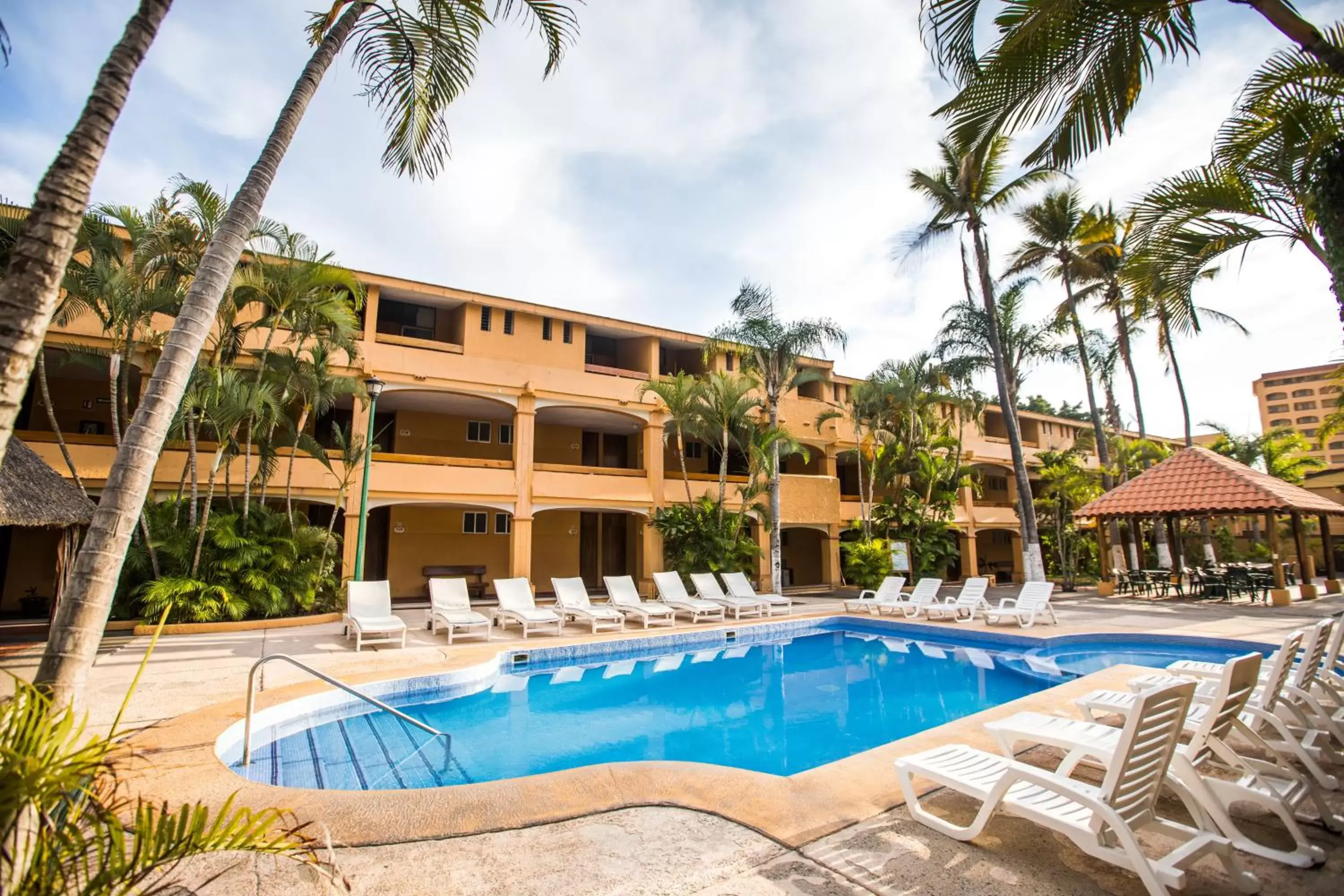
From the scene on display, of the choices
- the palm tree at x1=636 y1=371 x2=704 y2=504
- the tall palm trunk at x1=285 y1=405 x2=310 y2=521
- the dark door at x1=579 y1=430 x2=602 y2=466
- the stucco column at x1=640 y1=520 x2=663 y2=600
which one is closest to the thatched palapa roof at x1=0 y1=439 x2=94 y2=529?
the tall palm trunk at x1=285 y1=405 x2=310 y2=521

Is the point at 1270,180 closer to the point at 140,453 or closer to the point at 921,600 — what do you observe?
the point at 140,453

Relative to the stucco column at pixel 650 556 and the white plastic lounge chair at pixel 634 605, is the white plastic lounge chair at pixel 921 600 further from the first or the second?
the stucco column at pixel 650 556

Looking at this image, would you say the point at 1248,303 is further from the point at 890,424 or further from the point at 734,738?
the point at 890,424

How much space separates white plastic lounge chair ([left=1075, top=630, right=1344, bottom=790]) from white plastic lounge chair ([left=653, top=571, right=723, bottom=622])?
10.4 metres

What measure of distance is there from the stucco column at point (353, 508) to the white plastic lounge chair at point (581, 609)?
4.93m

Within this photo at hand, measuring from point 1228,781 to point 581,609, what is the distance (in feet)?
38.5

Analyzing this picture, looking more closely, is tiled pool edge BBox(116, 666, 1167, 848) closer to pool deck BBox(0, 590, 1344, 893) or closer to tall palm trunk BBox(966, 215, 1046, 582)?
pool deck BBox(0, 590, 1344, 893)

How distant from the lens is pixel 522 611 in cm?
1350

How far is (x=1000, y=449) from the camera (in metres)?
28.6

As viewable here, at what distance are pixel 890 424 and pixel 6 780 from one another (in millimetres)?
23203

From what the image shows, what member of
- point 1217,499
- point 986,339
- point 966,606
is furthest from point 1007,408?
point 966,606

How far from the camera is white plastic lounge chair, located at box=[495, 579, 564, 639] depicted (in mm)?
13180

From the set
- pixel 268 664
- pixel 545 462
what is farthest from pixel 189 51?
pixel 545 462

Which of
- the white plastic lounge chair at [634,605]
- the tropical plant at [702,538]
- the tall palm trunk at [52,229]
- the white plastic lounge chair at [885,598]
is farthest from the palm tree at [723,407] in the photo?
the tall palm trunk at [52,229]
